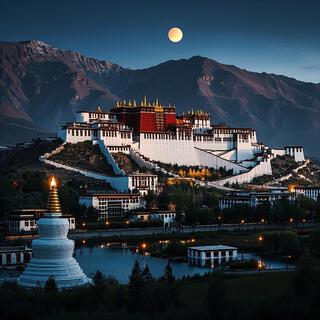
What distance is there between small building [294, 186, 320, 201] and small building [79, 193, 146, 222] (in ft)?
65.1

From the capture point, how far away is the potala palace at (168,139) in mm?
83875

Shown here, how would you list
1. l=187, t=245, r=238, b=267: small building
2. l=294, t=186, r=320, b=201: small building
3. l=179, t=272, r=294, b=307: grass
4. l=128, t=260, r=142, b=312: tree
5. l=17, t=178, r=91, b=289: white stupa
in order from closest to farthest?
l=128, t=260, r=142, b=312: tree < l=179, t=272, r=294, b=307: grass < l=17, t=178, r=91, b=289: white stupa < l=187, t=245, r=238, b=267: small building < l=294, t=186, r=320, b=201: small building

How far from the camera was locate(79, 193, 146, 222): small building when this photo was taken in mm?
71062

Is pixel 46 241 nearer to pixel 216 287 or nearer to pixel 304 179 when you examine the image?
pixel 216 287

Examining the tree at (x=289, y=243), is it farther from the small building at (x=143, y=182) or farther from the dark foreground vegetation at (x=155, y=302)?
the small building at (x=143, y=182)

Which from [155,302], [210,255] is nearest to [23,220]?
[210,255]

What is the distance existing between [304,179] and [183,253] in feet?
153

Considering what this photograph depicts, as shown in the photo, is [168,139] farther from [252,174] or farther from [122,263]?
[122,263]

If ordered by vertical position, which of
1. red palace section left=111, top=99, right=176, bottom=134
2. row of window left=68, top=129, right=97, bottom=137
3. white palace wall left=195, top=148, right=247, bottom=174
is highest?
red palace section left=111, top=99, right=176, bottom=134

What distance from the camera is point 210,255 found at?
164 feet

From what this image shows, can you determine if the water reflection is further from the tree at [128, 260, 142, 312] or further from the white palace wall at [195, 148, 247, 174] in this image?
the white palace wall at [195, 148, 247, 174]

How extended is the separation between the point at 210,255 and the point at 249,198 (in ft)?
97.9

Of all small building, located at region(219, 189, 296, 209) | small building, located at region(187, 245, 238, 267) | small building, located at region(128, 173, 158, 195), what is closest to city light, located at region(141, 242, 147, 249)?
small building, located at region(187, 245, 238, 267)

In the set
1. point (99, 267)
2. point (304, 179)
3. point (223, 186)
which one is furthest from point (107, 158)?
point (99, 267)
